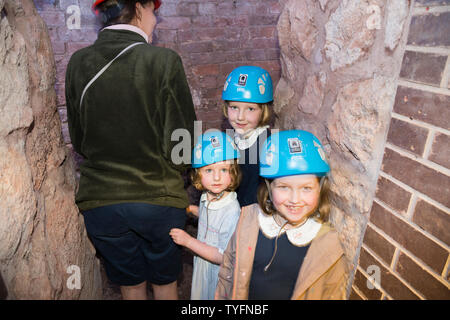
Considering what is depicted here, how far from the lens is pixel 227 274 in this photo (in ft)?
5.87

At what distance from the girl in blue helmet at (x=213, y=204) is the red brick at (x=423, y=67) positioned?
1138 mm

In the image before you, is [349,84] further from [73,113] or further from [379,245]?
[73,113]

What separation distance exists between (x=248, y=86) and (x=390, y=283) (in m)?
1.44

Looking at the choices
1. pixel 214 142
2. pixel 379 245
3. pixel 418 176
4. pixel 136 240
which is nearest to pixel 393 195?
pixel 418 176

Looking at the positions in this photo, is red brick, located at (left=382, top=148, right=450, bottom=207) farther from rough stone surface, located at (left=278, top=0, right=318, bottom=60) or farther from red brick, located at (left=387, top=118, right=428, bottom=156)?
rough stone surface, located at (left=278, top=0, right=318, bottom=60)

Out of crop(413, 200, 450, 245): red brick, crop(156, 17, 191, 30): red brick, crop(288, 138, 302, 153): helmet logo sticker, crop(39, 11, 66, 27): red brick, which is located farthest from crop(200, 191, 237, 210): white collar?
crop(39, 11, 66, 27): red brick

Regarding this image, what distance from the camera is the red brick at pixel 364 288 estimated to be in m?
1.44

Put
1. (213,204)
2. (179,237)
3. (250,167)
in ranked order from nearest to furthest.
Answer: (179,237) → (213,204) → (250,167)

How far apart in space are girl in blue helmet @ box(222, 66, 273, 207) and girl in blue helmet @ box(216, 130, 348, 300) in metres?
0.53

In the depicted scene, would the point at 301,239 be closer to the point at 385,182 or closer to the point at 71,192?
the point at 385,182

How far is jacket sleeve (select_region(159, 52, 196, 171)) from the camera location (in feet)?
5.69
